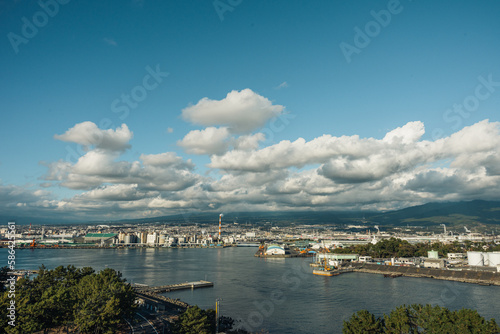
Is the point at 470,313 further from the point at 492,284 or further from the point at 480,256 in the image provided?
the point at 480,256

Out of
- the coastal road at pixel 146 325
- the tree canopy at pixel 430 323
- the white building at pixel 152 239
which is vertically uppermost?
the tree canopy at pixel 430 323

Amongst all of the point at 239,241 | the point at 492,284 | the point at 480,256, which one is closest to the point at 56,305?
the point at 492,284

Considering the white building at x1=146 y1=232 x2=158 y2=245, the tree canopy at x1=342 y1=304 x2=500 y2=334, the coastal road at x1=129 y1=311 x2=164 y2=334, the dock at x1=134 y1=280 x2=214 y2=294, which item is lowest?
the white building at x1=146 y1=232 x2=158 y2=245

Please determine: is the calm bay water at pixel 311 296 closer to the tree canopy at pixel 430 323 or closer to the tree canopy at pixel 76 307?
the tree canopy at pixel 430 323

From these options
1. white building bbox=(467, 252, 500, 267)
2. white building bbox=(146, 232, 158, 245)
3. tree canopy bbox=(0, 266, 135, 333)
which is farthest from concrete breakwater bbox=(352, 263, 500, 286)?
white building bbox=(146, 232, 158, 245)

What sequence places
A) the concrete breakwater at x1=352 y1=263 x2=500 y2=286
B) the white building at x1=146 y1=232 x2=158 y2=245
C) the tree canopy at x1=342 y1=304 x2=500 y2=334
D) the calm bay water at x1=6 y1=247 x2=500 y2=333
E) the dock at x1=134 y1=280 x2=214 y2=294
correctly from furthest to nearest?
the white building at x1=146 y1=232 x2=158 y2=245 → the concrete breakwater at x1=352 y1=263 x2=500 y2=286 → the dock at x1=134 y1=280 x2=214 y2=294 → the calm bay water at x1=6 y1=247 x2=500 y2=333 → the tree canopy at x1=342 y1=304 x2=500 y2=334

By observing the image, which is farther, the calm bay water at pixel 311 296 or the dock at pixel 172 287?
the dock at pixel 172 287

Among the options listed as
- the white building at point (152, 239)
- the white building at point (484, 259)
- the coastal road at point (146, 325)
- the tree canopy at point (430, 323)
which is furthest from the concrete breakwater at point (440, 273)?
the white building at point (152, 239)

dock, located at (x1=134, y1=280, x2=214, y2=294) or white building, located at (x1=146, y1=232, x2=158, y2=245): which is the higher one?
dock, located at (x1=134, y1=280, x2=214, y2=294)

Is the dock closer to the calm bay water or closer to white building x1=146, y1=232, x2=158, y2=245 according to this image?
the calm bay water
